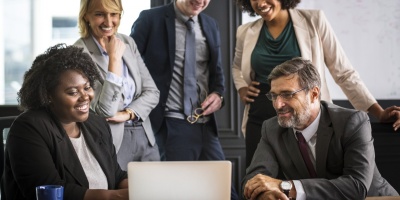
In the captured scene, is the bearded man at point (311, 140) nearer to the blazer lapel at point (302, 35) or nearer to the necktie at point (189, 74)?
the blazer lapel at point (302, 35)

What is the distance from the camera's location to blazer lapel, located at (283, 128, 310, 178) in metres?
3.07

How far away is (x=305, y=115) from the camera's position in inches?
122

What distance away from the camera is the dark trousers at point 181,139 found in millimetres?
4000

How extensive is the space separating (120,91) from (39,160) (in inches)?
35.5

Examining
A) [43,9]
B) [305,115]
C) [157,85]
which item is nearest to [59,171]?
[305,115]

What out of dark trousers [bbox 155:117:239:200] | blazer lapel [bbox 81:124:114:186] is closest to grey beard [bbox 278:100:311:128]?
blazer lapel [bbox 81:124:114:186]

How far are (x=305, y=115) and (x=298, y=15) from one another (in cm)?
86

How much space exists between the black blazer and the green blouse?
1305mm

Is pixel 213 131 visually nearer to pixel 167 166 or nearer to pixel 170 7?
pixel 170 7

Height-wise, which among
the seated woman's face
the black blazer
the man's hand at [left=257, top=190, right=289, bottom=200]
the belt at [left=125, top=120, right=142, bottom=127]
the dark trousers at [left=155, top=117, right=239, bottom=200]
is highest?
the seated woman's face

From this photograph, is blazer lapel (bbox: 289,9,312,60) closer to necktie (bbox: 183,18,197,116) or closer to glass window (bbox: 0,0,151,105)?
necktie (bbox: 183,18,197,116)

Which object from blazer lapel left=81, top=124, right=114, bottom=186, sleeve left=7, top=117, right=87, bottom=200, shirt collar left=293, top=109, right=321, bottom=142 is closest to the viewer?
sleeve left=7, top=117, right=87, bottom=200

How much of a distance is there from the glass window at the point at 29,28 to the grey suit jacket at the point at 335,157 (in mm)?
2115

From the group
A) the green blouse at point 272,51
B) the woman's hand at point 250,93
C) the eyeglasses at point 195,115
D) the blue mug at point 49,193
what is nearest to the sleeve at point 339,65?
the green blouse at point 272,51
